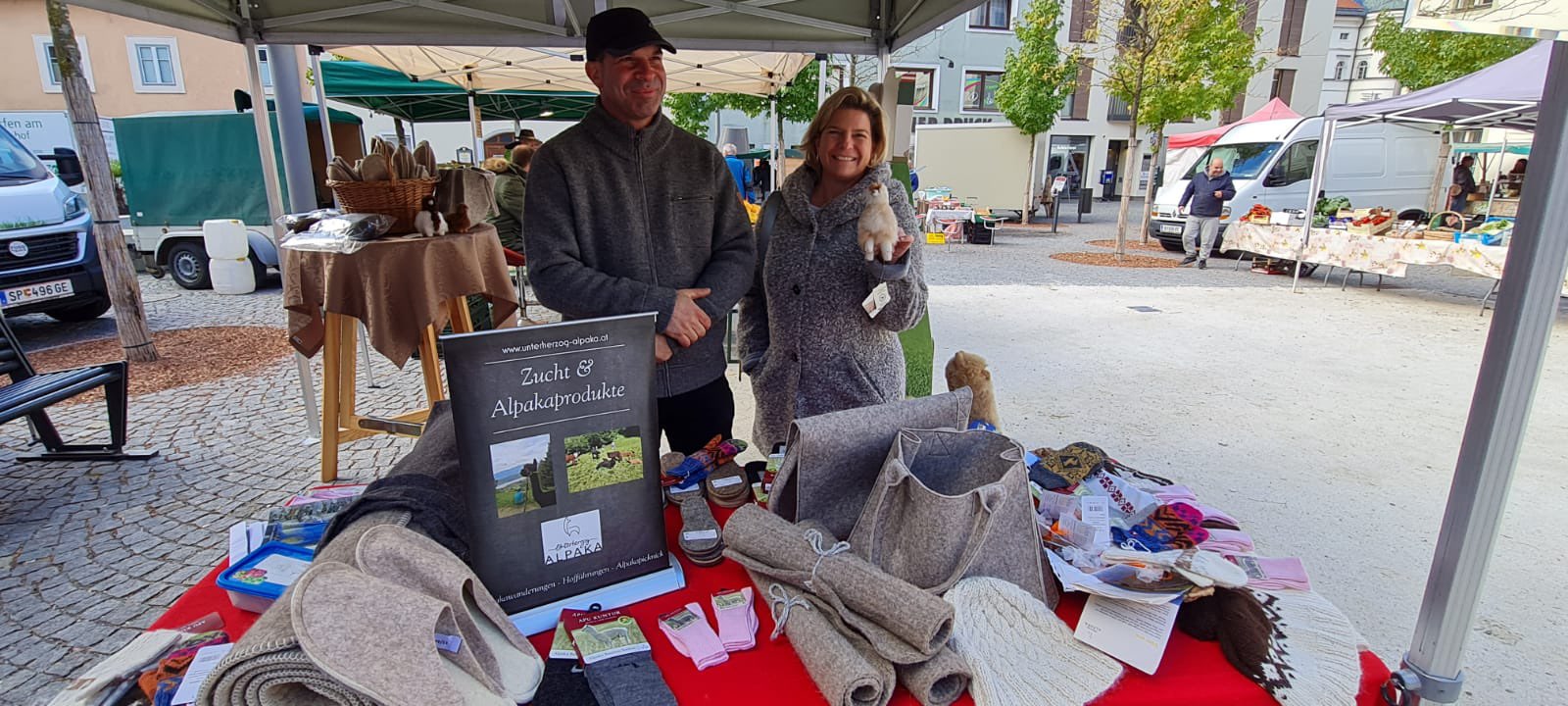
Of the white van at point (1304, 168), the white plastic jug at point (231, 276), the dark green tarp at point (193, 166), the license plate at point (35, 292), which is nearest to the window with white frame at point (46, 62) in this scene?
the dark green tarp at point (193, 166)

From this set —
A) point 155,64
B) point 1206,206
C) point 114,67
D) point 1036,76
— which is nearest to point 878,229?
point 1206,206

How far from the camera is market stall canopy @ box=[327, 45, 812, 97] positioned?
6.80 m

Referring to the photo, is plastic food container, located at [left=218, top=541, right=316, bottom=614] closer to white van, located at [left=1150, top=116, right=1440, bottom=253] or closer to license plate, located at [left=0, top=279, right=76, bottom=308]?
license plate, located at [left=0, top=279, right=76, bottom=308]

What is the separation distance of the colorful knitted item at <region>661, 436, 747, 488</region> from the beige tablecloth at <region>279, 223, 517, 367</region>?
57.0 inches

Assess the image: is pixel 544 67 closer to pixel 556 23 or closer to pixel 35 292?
pixel 556 23

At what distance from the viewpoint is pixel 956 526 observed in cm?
111

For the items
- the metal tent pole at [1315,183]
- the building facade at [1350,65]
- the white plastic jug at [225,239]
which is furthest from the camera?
the building facade at [1350,65]

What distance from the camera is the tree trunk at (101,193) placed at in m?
4.65

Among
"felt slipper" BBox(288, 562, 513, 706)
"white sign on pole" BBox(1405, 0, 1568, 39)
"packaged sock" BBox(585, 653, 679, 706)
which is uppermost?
"white sign on pole" BBox(1405, 0, 1568, 39)

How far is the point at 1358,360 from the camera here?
5.69 m

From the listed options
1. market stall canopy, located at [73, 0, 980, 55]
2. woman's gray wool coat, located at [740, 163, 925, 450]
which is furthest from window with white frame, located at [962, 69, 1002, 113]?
woman's gray wool coat, located at [740, 163, 925, 450]

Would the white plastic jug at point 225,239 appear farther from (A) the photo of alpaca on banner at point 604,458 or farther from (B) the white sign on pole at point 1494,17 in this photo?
(B) the white sign on pole at point 1494,17

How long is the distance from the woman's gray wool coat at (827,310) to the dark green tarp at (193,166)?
9281 millimetres

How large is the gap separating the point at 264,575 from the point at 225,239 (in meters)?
9.20
